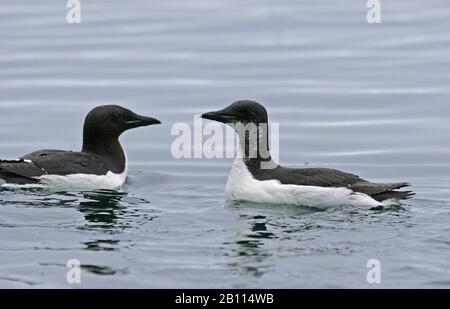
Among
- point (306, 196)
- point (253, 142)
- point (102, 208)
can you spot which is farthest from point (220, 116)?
point (102, 208)

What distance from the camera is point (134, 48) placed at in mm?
22344

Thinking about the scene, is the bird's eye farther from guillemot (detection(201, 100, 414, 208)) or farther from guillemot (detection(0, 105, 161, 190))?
guillemot (detection(201, 100, 414, 208))

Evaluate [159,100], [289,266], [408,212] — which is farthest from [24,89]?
[289,266]

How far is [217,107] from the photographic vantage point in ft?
61.1

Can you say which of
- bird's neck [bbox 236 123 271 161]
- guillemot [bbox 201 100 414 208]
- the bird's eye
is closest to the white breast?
guillemot [bbox 201 100 414 208]

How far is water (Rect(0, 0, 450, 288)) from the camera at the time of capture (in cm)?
1109

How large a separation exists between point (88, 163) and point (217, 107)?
4.26m

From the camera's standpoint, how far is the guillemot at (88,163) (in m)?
14.2

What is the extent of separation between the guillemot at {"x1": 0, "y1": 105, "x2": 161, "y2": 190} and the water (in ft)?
0.72

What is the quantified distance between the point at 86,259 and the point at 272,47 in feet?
38.5

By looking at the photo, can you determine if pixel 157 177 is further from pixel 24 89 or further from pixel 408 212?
pixel 24 89

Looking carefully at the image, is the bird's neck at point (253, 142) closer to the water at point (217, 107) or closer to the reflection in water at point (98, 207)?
the water at point (217, 107)

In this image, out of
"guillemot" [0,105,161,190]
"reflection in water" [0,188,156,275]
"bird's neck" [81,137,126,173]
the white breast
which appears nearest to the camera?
"reflection in water" [0,188,156,275]

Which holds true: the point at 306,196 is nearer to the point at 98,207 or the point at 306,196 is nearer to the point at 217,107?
the point at 98,207
